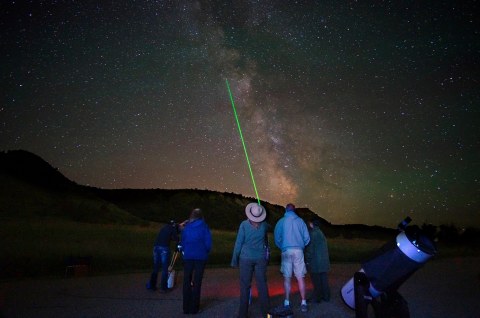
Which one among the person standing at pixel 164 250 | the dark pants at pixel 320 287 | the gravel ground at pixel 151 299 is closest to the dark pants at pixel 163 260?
the person standing at pixel 164 250

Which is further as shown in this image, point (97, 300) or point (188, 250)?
point (97, 300)

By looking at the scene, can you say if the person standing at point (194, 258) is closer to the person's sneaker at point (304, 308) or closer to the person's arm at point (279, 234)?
the person's arm at point (279, 234)

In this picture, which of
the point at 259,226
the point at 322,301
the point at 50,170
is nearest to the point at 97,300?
the point at 259,226

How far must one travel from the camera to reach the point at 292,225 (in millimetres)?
7863

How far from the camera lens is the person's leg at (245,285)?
263 inches

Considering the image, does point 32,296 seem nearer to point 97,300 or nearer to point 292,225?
point 97,300

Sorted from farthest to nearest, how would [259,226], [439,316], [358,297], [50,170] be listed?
[50,170] < [439,316] < [259,226] < [358,297]

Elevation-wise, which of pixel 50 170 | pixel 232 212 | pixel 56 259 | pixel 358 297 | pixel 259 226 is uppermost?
pixel 50 170

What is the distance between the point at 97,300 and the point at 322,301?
198 inches

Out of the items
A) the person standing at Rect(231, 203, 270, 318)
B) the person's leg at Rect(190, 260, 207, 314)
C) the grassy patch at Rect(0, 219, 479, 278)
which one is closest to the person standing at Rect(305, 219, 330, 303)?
the person standing at Rect(231, 203, 270, 318)

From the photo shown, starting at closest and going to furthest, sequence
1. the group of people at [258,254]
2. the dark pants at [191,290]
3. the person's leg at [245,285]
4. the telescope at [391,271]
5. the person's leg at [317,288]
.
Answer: the telescope at [391,271]
the person's leg at [245,285]
the group of people at [258,254]
the dark pants at [191,290]
the person's leg at [317,288]

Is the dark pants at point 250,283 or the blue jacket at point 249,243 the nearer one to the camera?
the dark pants at point 250,283

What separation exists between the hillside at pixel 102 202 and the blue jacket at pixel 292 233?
70169 millimetres

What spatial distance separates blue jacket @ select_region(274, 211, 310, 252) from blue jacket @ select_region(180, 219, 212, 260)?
5.07 feet
